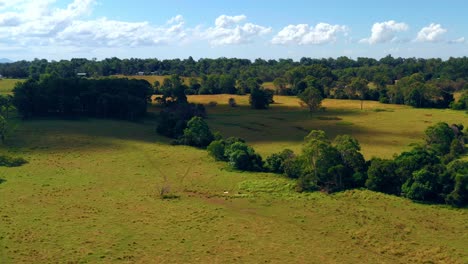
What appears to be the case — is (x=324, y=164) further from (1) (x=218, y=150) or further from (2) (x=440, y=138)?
(2) (x=440, y=138)

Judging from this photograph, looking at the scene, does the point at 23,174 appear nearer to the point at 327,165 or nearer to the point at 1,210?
the point at 1,210

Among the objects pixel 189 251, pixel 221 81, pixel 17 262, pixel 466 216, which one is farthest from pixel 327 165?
pixel 221 81

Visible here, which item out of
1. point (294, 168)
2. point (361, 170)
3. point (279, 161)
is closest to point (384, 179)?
point (361, 170)

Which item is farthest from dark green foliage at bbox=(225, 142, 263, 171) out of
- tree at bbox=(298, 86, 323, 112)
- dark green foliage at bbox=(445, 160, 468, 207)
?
tree at bbox=(298, 86, 323, 112)

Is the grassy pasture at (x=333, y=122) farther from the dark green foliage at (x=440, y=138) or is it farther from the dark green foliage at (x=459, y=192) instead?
the dark green foliage at (x=459, y=192)

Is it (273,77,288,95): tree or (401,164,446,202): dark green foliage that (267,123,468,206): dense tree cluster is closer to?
(401,164,446,202): dark green foliage

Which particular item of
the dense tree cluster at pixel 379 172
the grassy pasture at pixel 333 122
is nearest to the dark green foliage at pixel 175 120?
the grassy pasture at pixel 333 122
